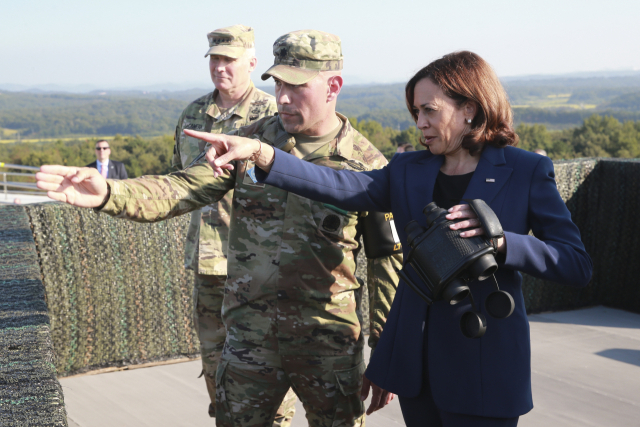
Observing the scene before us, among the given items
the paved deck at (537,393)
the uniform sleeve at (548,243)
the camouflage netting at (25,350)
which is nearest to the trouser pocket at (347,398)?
the uniform sleeve at (548,243)

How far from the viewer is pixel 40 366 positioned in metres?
1.86

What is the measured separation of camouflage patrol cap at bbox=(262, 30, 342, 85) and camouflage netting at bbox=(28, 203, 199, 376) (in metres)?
2.90

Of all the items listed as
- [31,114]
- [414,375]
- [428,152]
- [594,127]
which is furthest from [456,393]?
[31,114]

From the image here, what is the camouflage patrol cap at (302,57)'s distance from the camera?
2.29 meters

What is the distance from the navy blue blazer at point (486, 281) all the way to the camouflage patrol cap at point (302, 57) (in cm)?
45

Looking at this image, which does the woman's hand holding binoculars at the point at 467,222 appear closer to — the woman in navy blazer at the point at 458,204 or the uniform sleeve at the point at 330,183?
the woman in navy blazer at the point at 458,204

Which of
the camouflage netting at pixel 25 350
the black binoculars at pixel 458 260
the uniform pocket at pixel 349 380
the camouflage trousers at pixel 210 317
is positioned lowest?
the camouflage trousers at pixel 210 317

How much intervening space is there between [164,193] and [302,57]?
0.71 meters

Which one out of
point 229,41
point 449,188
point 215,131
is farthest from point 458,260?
point 229,41

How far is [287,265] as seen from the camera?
2.34 m

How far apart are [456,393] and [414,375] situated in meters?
0.14

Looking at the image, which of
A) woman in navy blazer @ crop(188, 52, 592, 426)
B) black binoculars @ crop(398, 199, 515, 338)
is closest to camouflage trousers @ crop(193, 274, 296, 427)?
woman in navy blazer @ crop(188, 52, 592, 426)

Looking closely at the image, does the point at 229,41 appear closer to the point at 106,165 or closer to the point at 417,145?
the point at 106,165

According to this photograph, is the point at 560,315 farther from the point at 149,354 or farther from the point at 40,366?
the point at 40,366
